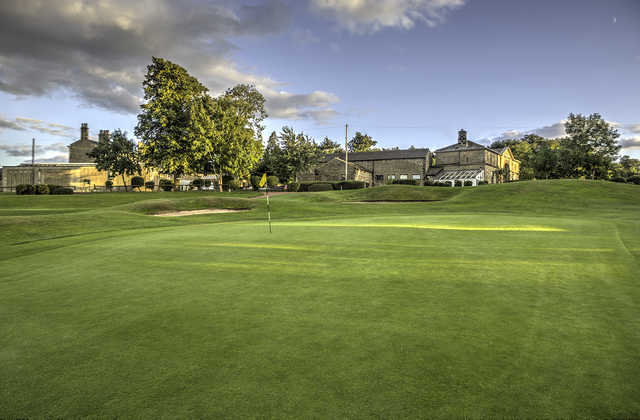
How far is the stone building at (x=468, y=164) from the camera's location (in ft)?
215

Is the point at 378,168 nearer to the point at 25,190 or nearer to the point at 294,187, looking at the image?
the point at 294,187

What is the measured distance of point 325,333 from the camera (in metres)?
3.34

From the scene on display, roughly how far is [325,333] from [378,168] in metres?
70.0

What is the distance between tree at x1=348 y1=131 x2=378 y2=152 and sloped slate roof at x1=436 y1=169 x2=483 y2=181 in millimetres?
48207

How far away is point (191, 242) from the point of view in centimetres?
934

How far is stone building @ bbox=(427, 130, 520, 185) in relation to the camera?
6550cm

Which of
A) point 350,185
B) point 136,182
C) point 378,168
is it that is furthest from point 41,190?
point 378,168

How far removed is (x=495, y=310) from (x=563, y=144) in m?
79.0

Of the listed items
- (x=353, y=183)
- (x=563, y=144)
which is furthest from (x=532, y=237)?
(x=563, y=144)

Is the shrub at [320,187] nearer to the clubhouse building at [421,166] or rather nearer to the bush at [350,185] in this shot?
the bush at [350,185]

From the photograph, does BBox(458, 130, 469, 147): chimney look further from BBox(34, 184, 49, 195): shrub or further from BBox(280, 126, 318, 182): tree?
BBox(34, 184, 49, 195): shrub

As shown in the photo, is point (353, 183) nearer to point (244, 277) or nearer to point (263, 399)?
point (244, 277)

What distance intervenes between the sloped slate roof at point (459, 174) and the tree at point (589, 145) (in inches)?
627

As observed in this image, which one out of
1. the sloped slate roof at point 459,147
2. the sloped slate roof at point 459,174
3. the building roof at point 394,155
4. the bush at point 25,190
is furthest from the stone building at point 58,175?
the sloped slate roof at point 459,147
